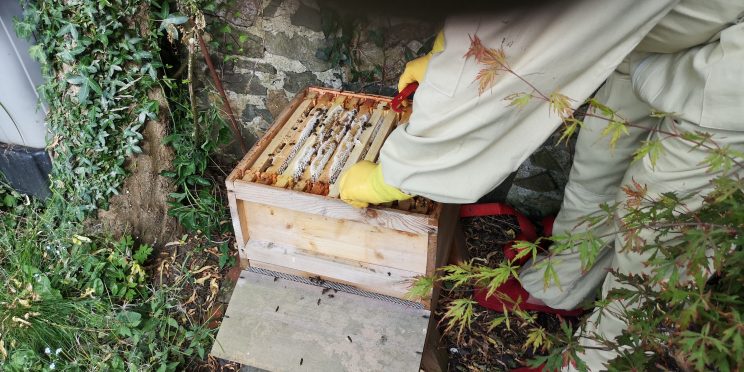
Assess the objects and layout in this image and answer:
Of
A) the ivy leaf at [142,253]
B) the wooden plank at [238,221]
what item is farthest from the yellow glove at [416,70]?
the ivy leaf at [142,253]

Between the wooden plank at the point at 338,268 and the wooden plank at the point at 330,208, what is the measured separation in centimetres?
26

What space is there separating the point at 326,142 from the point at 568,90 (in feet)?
3.52

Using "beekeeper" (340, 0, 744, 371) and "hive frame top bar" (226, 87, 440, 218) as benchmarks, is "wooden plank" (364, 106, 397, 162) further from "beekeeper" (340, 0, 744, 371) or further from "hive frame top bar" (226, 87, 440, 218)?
"beekeeper" (340, 0, 744, 371)

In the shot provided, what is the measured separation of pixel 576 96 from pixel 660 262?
43 centimetres

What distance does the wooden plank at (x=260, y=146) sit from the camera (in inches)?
77.5

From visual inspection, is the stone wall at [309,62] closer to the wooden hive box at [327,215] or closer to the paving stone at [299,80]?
the paving stone at [299,80]

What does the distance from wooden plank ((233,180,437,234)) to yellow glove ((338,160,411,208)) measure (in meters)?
0.06

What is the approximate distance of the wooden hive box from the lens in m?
1.87

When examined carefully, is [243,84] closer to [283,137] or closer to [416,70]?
[283,137]

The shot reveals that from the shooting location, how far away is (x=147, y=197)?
264cm

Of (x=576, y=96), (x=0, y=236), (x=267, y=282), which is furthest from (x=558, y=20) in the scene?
(x=0, y=236)

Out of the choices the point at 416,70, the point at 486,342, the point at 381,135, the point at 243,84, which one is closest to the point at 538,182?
the point at 486,342

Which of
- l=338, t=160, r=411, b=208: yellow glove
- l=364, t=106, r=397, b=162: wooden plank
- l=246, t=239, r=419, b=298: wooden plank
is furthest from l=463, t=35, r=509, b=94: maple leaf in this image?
l=246, t=239, r=419, b=298: wooden plank

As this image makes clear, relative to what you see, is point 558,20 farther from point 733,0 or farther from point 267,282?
point 267,282
